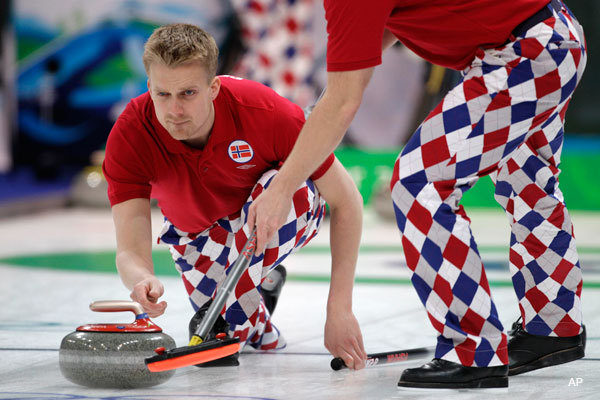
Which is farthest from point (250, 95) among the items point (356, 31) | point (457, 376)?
point (457, 376)

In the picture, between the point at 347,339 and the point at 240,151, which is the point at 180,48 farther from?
the point at 347,339

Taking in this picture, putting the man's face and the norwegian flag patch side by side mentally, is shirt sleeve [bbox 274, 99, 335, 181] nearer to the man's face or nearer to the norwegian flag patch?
the norwegian flag patch

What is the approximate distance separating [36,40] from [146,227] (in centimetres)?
666

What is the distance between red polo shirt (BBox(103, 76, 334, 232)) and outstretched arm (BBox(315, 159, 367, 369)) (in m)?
0.06

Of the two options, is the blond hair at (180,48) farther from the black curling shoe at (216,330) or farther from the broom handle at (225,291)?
the black curling shoe at (216,330)

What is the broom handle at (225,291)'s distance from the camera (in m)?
1.85

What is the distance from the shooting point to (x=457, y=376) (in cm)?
184

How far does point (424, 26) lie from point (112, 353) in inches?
36.9

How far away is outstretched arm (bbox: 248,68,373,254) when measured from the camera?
1726mm

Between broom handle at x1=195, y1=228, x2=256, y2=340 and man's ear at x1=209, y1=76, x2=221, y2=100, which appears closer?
broom handle at x1=195, y1=228, x2=256, y2=340

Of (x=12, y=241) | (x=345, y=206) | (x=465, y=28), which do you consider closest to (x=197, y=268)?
(x=345, y=206)

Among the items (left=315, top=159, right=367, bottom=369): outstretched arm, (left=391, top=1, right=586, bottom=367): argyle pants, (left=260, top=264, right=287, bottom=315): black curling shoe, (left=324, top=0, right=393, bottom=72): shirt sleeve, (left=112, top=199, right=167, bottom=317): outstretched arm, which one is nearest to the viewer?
(left=324, top=0, right=393, bottom=72): shirt sleeve

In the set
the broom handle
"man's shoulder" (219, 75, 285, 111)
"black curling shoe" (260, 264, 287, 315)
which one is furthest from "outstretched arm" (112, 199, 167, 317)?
"black curling shoe" (260, 264, 287, 315)

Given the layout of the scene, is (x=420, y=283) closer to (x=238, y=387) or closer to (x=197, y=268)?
(x=238, y=387)
